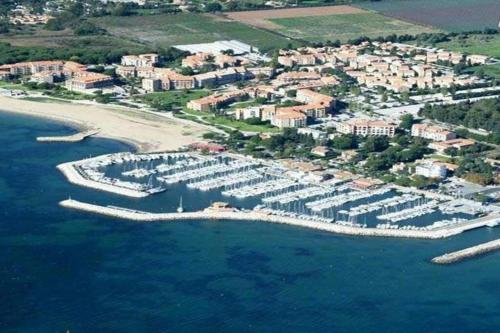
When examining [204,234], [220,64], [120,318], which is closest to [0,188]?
[204,234]

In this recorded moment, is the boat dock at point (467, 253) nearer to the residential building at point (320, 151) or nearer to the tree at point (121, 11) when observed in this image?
the residential building at point (320, 151)

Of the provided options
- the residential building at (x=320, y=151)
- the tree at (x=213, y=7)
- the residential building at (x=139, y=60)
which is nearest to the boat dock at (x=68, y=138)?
the residential building at (x=320, y=151)

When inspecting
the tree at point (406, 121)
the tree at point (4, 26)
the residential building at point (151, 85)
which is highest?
the tree at point (4, 26)

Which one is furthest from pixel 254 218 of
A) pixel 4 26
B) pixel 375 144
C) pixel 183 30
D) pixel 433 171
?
pixel 4 26

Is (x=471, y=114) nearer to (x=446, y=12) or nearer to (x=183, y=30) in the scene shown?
(x=183, y=30)

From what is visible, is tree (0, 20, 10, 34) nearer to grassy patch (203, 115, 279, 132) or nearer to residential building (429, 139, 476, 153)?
grassy patch (203, 115, 279, 132)

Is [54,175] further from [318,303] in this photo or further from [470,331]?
[470,331]

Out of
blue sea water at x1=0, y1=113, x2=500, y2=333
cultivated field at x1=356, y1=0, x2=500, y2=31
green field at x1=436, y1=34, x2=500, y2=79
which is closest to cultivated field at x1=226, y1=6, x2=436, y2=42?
cultivated field at x1=356, y1=0, x2=500, y2=31
